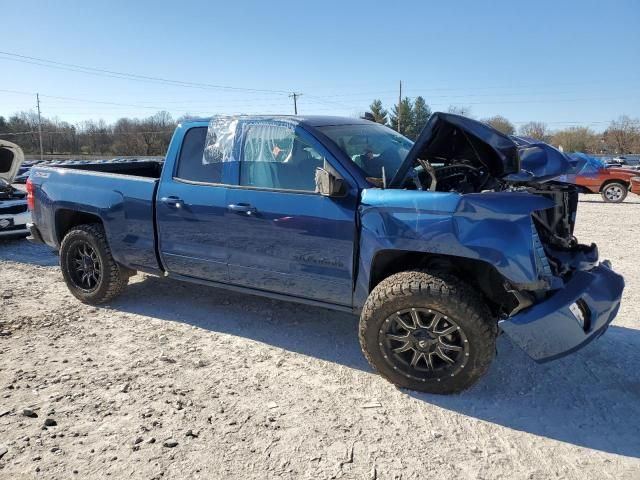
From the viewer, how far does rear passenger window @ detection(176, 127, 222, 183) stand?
4051mm

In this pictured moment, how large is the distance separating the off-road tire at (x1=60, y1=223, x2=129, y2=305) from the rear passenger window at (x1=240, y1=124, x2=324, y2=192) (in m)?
1.79

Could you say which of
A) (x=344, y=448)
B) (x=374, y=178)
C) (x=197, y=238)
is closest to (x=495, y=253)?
(x=374, y=178)

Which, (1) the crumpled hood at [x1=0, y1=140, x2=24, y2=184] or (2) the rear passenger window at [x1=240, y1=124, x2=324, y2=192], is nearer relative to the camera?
(2) the rear passenger window at [x1=240, y1=124, x2=324, y2=192]

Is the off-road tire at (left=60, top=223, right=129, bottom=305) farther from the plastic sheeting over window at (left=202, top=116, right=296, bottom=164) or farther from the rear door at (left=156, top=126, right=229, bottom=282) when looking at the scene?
the plastic sheeting over window at (left=202, top=116, right=296, bottom=164)

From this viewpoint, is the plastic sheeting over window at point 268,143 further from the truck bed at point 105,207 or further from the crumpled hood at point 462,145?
the truck bed at point 105,207

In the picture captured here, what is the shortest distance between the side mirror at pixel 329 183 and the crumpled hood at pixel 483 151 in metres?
0.37

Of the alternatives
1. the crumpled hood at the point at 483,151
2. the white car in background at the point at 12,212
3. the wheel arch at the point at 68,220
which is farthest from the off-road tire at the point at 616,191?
the white car in background at the point at 12,212

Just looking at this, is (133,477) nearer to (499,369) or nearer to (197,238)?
(197,238)

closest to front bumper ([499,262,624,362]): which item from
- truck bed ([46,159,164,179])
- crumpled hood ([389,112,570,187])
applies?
crumpled hood ([389,112,570,187])

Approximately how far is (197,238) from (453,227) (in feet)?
7.09

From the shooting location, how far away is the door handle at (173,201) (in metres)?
4.08

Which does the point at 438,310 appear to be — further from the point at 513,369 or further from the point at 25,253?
the point at 25,253

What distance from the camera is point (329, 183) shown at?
322 cm

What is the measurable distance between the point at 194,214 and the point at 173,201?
0.27m
